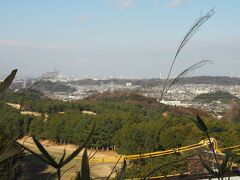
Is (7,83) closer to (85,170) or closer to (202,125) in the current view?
(85,170)

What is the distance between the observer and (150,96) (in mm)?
1524

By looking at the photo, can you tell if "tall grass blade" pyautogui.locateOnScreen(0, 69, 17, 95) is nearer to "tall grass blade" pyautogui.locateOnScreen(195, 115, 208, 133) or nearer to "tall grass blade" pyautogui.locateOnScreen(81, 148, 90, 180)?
"tall grass blade" pyautogui.locateOnScreen(81, 148, 90, 180)

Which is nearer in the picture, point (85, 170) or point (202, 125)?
point (85, 170)

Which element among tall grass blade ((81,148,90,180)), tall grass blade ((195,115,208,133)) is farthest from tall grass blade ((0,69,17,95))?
tall grass blade ((195,115,208,133))

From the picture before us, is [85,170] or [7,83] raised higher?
[7,83]

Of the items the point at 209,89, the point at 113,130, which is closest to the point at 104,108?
the point at 113,130

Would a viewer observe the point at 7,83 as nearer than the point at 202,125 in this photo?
Yes

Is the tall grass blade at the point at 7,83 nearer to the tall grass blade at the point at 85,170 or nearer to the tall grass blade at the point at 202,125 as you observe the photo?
the tall grass blade at the point at 85,170

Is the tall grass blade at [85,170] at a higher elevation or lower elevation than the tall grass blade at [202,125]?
lower

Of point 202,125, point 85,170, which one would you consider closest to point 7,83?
point 85,170

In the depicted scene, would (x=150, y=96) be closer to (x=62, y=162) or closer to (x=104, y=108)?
(x=62, y=162)

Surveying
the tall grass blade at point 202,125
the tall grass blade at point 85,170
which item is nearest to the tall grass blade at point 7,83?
the tall grass blade at point 85,170

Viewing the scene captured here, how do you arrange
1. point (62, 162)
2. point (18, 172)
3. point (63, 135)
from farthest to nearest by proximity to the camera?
point (63, 135) → point (18, 172) → point (62, 162)

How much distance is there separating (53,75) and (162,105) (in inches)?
15.3
